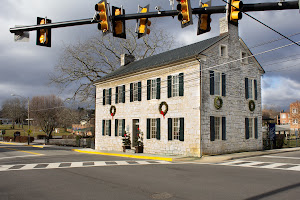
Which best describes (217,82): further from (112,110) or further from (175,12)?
(175,12)

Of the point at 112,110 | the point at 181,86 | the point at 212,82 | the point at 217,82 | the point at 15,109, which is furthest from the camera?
the point at 15,109

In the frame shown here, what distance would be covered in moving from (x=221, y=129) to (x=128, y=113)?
341 inches

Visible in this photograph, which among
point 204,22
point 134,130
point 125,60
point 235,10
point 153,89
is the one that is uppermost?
point 125,60

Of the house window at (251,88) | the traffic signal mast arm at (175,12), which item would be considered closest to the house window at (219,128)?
the house window at (251,88)

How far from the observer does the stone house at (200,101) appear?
18031 millimetres

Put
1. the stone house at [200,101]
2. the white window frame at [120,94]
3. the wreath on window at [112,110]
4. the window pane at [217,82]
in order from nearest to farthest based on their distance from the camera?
the stone house at [200,101]
the window pane at [217,82]
the white window frame at [120,94]
the wreath on window at [112,110]

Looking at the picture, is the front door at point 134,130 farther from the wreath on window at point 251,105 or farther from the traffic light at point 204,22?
the traffic light at point 204,22

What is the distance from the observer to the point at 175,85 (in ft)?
64.7

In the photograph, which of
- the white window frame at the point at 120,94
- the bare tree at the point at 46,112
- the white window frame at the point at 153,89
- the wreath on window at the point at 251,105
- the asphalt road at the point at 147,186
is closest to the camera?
the asphalt road at the point at 147,186

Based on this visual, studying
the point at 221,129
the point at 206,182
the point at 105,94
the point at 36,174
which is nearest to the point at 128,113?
the point at 105,94

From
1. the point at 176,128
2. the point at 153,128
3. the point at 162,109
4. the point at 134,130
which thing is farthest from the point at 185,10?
the point at 134,130

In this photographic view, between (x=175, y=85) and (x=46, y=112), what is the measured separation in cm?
4262

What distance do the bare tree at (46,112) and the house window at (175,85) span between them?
3636 centimetres

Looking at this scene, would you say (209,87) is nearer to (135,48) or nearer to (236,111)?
(236,111)
